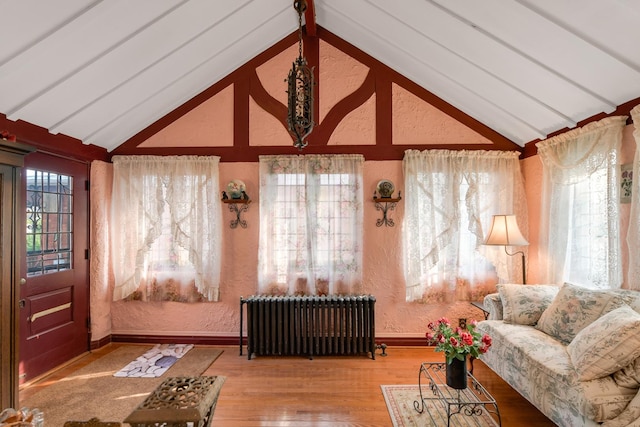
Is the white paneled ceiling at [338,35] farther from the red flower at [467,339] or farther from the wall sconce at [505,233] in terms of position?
the red flower at [467,339]

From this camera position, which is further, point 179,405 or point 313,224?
point 313,224

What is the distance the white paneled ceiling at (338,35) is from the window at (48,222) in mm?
516

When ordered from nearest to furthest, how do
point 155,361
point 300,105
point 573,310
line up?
point 300,105 → point 573,310 → point 155,361

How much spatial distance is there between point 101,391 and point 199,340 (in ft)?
4.01

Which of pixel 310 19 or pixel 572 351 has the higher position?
pixel 310 19

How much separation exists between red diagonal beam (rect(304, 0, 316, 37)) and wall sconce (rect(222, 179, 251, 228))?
196 cm

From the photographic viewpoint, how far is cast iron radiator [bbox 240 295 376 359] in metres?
3.72

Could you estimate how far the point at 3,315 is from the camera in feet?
7.34

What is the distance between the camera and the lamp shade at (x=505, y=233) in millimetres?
3422

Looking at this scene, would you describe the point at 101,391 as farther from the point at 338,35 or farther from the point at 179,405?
the point at 338,35

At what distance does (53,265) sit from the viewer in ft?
11.3

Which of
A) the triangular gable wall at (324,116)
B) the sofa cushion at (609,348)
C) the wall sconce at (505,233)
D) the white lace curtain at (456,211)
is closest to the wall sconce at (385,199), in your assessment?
the white lace curtain at (456,211)

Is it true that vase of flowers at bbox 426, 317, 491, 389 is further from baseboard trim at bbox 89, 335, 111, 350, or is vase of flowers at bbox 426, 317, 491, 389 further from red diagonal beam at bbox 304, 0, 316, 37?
baseboard trim at bbox 89, 335, 111, 350

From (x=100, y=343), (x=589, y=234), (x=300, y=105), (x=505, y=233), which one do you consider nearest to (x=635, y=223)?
(x=589, y=234)
